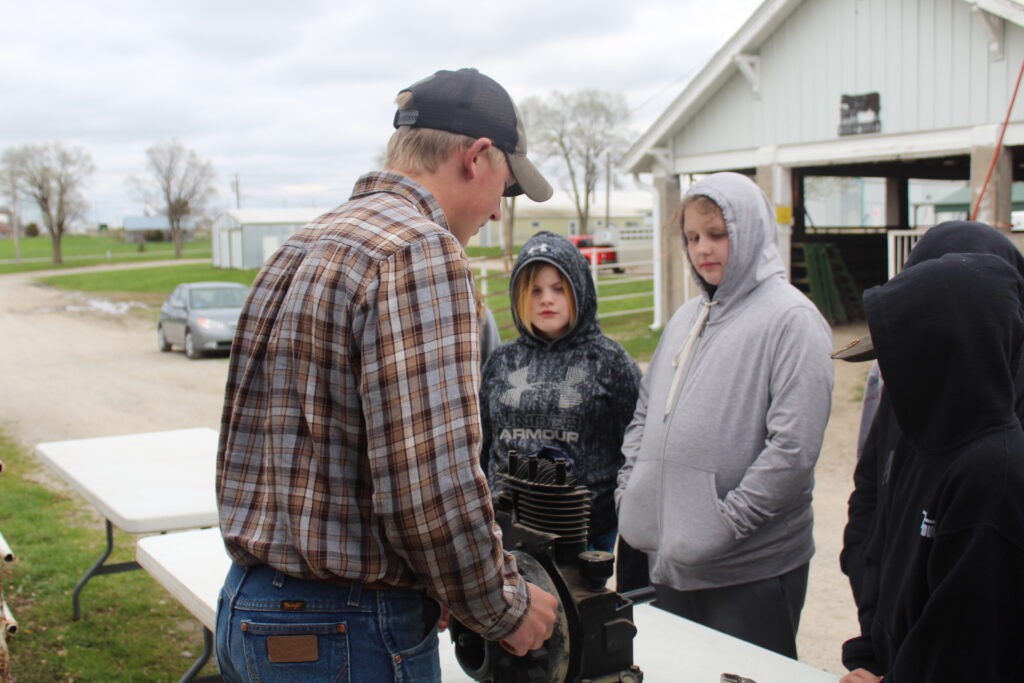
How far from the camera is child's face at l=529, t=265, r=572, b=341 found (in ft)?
11.1

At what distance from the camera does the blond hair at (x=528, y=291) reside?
134 inches

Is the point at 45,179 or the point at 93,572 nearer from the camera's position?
the point at 93,572

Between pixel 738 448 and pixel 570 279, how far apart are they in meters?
1.00

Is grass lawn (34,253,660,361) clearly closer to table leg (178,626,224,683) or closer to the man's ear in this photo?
table leg (178,626,224,683)

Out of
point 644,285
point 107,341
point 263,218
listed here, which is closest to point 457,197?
point 107,341

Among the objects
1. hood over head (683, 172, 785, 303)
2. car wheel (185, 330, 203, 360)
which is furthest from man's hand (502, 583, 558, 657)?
car wheel (185, 330, 203, 360)

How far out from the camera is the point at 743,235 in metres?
2.82

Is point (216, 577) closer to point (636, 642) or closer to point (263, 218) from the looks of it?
point (636, 642)

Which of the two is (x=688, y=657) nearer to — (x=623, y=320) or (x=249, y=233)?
(x=623, y=320)

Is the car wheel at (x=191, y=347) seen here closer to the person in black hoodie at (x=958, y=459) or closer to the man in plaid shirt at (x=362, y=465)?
the man in plaid shirt at (x=362, y=465)

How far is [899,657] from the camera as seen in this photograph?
180 cm

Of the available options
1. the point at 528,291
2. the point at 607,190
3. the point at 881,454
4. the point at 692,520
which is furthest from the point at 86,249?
the point at 881,454

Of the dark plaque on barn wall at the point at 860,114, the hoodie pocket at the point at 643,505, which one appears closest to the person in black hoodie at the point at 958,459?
the hoodie pocket at the point at 643,505

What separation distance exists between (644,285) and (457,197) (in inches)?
916
